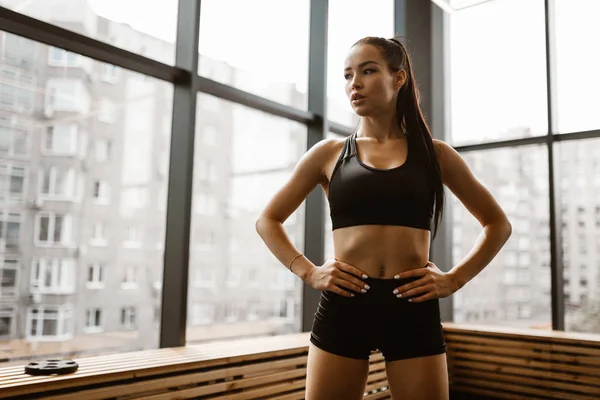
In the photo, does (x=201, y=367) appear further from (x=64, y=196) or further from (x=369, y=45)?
(x=369, y=45)

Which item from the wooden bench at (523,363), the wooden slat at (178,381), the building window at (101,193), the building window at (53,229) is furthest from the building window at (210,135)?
the wooden bench at (523,363)

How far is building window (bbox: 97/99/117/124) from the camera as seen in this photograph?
107 inches

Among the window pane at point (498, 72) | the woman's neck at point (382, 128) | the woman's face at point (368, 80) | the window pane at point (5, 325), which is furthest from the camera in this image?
the window pane at point (498, 72)

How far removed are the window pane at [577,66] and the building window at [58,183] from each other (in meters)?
3.46

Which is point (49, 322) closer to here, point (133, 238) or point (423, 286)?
point (133, 238)

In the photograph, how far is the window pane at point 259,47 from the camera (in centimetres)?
327

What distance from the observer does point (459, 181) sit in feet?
5.38

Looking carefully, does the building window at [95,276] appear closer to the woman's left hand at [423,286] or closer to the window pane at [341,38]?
the woman's left hand at [423,286]

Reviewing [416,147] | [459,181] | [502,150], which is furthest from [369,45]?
[502,150]

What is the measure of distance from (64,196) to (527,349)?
10.2 feet

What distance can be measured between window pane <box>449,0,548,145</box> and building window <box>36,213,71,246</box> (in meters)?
3.31

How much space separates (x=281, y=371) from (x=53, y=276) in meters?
1.27

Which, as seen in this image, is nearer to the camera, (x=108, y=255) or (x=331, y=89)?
(x=108, y=255)

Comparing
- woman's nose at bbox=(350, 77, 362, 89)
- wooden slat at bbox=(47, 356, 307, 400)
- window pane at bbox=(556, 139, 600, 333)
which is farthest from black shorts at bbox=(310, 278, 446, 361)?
window pane at bbox=(556, 139, 600, 333)
